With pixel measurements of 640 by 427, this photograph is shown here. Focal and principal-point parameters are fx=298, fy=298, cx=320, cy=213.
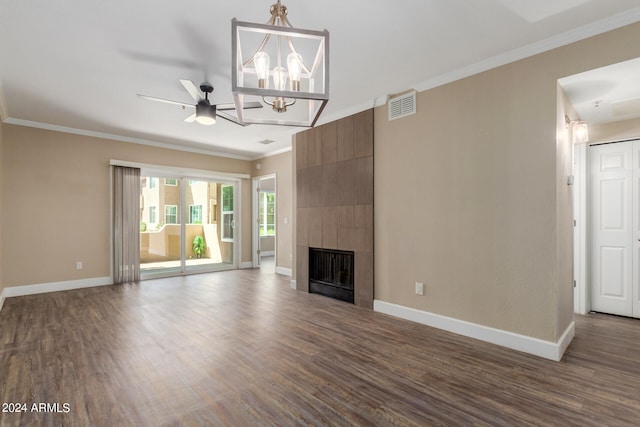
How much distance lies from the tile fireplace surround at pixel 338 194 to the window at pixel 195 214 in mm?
3005

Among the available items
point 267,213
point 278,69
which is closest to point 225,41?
point 278,69

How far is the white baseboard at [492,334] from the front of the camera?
267 centimetres

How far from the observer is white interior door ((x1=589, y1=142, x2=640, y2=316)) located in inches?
146

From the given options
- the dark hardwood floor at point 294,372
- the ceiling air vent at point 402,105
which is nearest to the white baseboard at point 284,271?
the dark hardwood floor at point 294,372

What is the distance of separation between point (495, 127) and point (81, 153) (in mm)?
6572

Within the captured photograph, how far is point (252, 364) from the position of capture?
8.39 feet

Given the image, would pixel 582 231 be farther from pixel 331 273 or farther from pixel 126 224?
pixel 126 224

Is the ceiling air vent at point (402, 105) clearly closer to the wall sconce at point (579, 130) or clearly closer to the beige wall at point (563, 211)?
the beige wall at point (563, 211)

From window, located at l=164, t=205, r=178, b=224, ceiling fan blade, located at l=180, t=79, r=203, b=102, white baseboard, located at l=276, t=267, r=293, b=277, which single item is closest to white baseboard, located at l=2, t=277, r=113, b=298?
window, located at l=164, t=205, r=178, b=224

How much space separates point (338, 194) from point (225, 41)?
2.53 m

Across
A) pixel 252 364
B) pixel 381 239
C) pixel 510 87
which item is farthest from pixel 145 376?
pixel 510 87

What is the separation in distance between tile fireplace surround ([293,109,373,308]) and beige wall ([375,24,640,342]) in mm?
385

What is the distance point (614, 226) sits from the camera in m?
3.82

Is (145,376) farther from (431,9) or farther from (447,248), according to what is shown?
(431,9)
